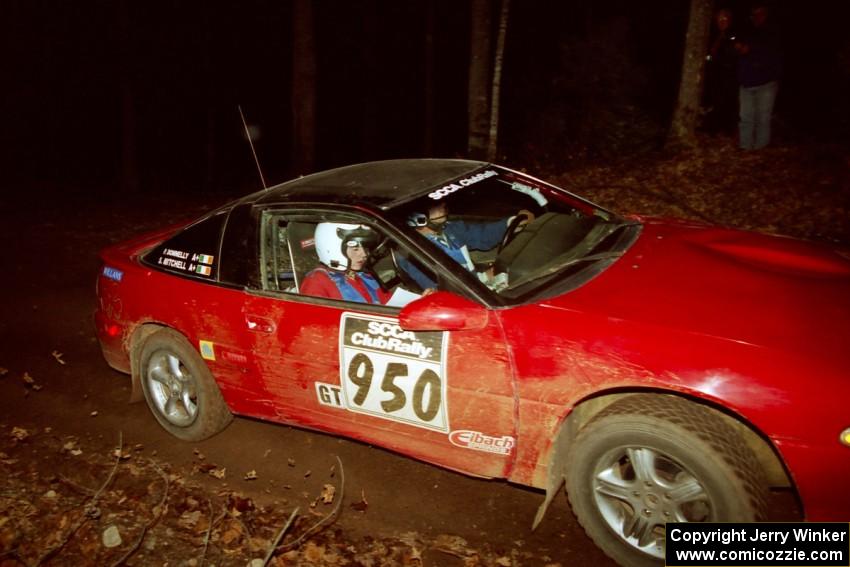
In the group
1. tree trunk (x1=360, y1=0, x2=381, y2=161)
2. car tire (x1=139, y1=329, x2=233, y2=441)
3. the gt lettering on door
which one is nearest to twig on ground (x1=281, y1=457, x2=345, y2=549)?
the gt lettering on door

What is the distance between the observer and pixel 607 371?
2.66 m

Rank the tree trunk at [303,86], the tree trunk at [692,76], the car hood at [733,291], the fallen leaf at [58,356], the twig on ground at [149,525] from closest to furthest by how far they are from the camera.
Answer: the car hood at [733,291], the twig on ground at [149,525], the fallen leaf at [58,356], the tree trunk at [692,76], the tree trunk at [303,86]

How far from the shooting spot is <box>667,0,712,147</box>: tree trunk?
9078 mm

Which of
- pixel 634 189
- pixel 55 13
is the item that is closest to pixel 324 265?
pixel 634 189

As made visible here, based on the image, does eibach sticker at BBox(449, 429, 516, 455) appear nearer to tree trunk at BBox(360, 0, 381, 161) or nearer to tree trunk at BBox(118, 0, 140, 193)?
tree trunk at BBox(118, 0, 140, 193)

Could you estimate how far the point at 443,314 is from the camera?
9.36 ft

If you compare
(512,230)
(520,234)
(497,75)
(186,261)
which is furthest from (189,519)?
(497,75)

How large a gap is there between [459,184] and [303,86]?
9832 millimetres

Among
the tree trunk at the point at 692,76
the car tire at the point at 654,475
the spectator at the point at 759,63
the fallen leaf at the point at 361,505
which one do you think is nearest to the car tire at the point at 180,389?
the fallen leaf at the point at 361,505

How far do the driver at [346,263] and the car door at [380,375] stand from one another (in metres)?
0.18

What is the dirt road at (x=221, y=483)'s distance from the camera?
3141 millimetres

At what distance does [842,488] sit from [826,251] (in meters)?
1.68

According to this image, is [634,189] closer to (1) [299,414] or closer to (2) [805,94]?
(1) [299,414]

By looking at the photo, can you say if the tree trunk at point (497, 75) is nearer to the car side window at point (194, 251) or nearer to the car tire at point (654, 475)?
the car side window at point (194, 251)
